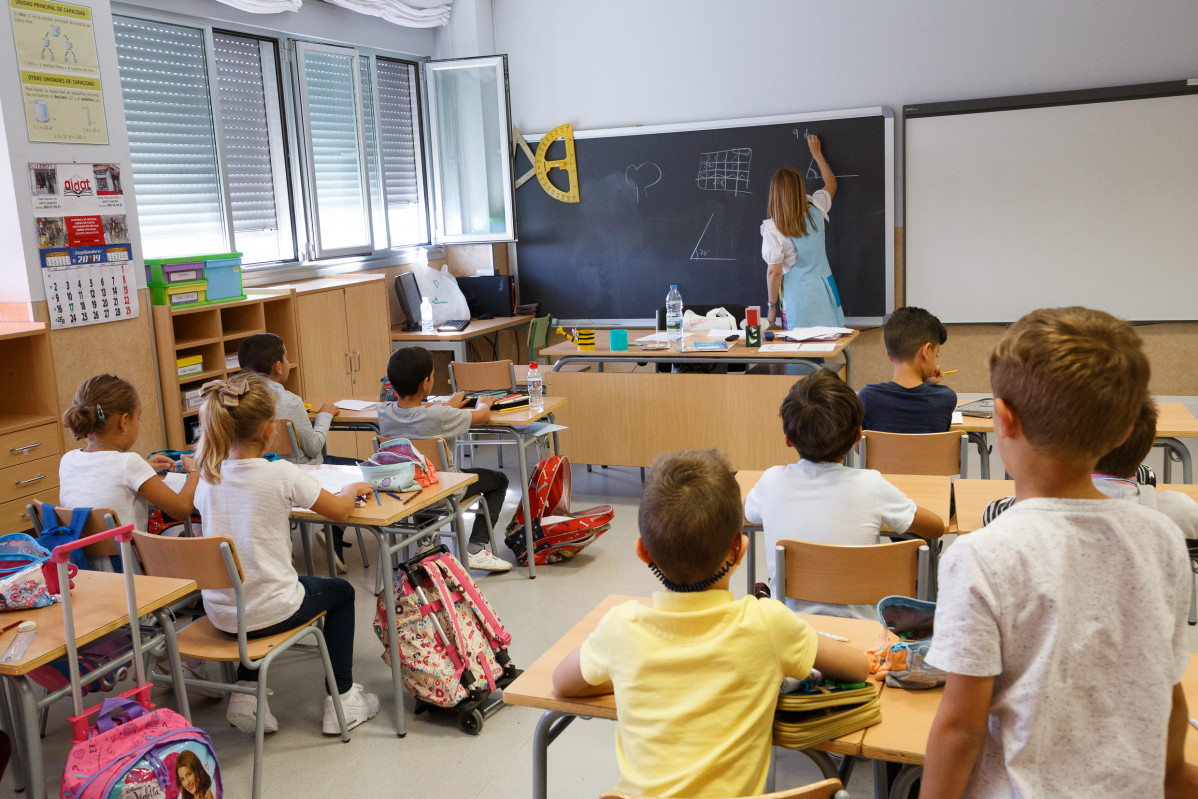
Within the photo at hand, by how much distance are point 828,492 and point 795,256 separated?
3660 mm

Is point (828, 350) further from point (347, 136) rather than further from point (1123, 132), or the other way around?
point (347, 136)

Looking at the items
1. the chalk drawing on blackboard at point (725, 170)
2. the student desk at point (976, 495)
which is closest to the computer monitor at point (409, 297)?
the chalk drawing on blackboard at point (725, 170)

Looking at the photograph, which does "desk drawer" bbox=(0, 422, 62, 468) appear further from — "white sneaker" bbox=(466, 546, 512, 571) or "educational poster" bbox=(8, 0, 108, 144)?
"white sneaker" bbox=(466, 546, 512, 571)

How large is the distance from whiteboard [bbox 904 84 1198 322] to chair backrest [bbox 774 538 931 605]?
4.77 m

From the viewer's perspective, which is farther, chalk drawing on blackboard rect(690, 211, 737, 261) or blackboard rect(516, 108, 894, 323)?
chalk drawing on blackboard rect(690, 211, 737, 261)

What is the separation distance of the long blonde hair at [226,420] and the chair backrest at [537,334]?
4.09 metres

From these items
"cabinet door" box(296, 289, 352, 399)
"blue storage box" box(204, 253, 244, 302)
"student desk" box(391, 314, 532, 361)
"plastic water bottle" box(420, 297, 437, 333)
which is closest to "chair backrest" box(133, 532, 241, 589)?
"blue storage box" box(204, 253, 244, 302)

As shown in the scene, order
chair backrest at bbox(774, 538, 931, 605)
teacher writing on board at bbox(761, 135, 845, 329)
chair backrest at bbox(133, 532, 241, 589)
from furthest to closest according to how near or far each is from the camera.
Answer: teacher writing on board at bbox(761, 135, 845, 329) → chair backrest at bbox(133, 532, 241, 589) → chair backrest at bbox(774, 538, 931, 605)

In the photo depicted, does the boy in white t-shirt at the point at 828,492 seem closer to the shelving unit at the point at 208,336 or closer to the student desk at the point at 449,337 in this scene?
the shelving unit at the point at 208,336

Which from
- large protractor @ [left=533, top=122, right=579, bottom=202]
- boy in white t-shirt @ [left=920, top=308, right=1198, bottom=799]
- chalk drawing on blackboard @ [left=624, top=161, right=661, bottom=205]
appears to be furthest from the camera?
large protractor @ [left=533, top=122, right=579, bottom=202]

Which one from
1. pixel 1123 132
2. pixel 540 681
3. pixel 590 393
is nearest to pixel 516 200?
pixel 590 393

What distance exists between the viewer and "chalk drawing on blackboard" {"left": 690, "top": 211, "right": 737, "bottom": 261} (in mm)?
6891

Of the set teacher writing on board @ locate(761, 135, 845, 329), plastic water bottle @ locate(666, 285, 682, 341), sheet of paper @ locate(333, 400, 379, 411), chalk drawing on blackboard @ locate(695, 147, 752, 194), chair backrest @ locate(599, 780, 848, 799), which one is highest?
chalk drawing on blackboard @ locate(695, 147, 752, 194)

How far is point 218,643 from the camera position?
2.63m
